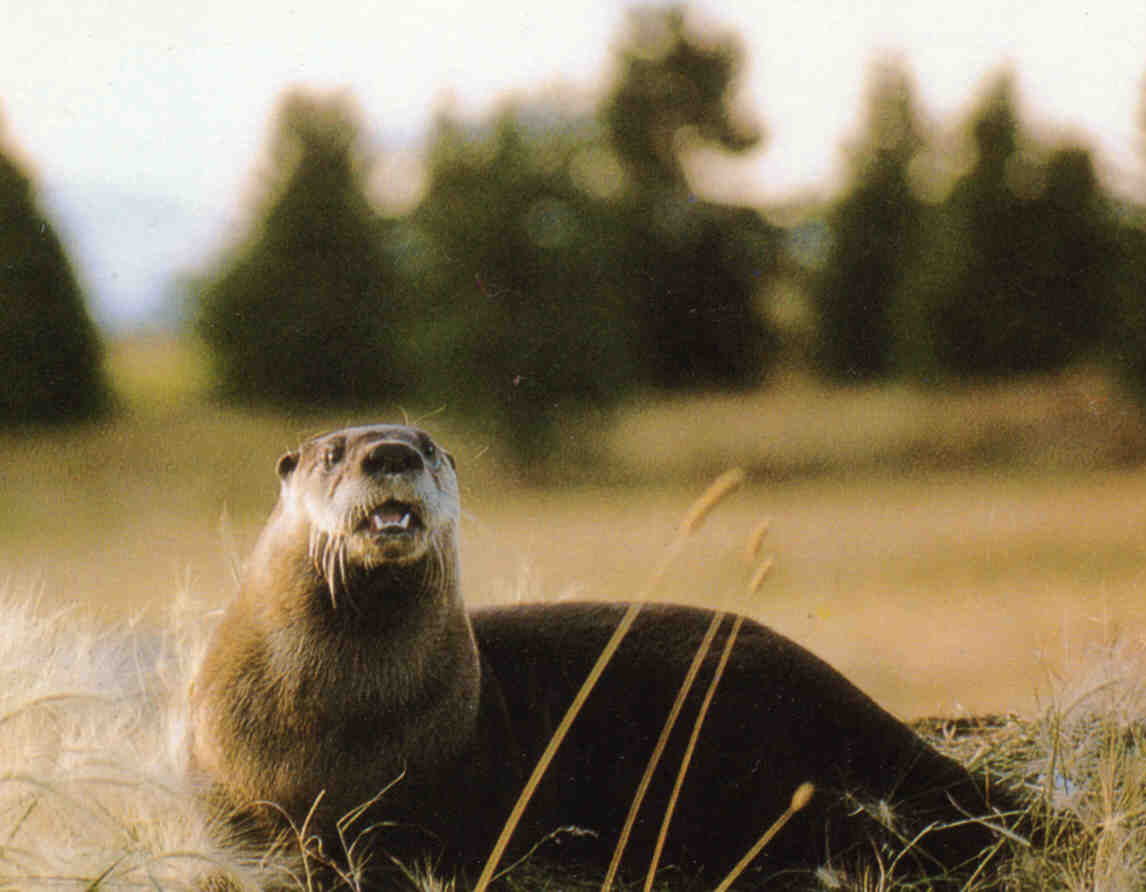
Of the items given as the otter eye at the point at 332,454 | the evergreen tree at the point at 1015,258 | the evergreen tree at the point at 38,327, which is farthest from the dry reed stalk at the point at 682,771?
the evergreen tree at the point at 38,327

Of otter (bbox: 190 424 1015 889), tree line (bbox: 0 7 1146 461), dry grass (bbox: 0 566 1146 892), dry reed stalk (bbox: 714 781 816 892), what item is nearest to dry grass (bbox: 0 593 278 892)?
dry grass (bbox: 0 566 1146 892)

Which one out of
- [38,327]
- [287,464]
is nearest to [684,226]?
[38,327]

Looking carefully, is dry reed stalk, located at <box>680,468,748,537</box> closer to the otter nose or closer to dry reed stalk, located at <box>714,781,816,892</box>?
dry reed stalk, located at <box>714,781,816,892</box>

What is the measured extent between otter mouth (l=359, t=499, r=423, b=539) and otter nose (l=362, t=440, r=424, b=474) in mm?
58

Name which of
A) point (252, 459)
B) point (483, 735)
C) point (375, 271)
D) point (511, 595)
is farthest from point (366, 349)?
point (483, 735)

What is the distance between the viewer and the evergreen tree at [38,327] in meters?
4.12

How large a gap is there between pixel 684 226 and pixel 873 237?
82cm

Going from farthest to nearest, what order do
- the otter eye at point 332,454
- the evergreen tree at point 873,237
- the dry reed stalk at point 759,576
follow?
the evergreen tree at point 873,237
the otter eye at point 332,454
the dry reed stalk at point 759,576

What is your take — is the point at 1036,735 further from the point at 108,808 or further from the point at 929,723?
the point at 108,808

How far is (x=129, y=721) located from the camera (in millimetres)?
3221

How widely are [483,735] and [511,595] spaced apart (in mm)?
1169

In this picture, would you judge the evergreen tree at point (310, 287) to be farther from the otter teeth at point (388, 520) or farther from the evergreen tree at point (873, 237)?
the otter teeth at point (388, 520)

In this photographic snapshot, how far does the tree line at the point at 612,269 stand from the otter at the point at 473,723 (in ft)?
4.74

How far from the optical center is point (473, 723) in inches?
111
